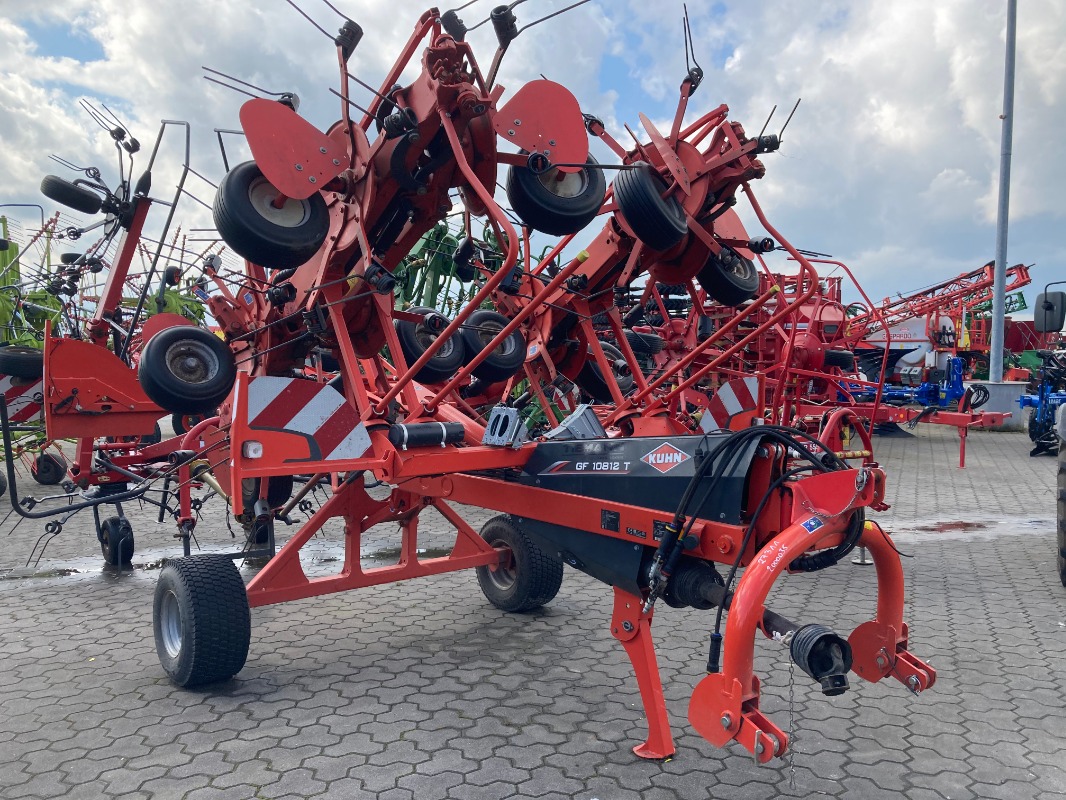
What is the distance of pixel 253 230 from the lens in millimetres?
3688

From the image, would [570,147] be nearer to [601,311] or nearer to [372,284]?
[372,284]

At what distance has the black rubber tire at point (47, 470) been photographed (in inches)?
445

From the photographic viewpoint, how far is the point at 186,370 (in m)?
4.55

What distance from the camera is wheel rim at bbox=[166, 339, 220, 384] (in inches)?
177

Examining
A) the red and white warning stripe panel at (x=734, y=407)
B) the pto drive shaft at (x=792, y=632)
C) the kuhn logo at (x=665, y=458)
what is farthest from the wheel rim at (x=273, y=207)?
the red and white warning stripe panel at (x=734, y=407)

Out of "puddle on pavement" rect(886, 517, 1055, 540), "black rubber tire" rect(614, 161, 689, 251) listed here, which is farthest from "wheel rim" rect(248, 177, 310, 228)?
"puddle on pavement" rect(886, 517, 1055, 540)

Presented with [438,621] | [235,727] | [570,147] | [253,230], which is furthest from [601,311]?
[235,727]

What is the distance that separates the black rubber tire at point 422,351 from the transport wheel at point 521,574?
1.05m

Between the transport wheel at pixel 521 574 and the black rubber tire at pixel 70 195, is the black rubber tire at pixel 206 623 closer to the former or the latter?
the transport wheel at pixel 521 574

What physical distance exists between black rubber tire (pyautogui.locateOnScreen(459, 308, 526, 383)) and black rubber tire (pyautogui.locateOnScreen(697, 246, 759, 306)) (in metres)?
1.41

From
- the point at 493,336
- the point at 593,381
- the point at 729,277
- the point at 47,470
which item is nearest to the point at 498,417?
the point at 493,336

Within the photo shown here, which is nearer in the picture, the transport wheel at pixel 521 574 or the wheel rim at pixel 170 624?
the wheel rim at pixel 170 624

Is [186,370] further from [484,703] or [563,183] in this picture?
[484,703]

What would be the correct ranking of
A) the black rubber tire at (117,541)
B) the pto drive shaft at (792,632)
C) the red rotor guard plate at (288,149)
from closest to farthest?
the pto drive shaft at (792,632) → the red rotor guard plate at (288,149) → the black rubber tire at (117,541)
